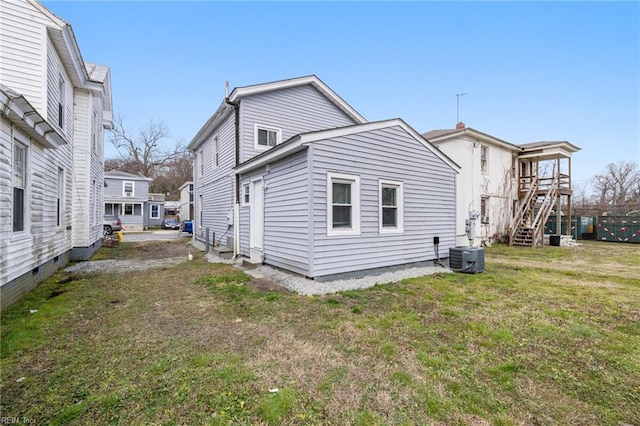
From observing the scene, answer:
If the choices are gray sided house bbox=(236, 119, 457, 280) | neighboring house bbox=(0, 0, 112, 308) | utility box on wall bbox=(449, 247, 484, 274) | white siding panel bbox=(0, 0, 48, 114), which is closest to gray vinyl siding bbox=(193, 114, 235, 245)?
gray sided house bbox=(236, 119, 457, 280)

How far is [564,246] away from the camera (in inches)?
595

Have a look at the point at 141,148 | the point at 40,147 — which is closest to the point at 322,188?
the point at 40,147

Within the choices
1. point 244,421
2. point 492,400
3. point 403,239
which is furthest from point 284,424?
point 403,239

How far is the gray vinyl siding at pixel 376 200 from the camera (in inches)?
251

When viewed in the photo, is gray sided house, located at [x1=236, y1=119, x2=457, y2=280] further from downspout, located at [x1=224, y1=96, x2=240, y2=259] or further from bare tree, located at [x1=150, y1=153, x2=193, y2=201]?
bare tree, located at [x1=150, y1=153, x2=193, y2=201]

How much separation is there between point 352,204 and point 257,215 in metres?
3.35

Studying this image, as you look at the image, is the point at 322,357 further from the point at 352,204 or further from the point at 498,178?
the point at 498,178

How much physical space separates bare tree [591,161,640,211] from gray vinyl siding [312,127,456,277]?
39.0m

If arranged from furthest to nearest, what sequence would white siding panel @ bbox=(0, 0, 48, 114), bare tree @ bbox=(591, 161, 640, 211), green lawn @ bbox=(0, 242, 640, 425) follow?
bare tree @ bbox=(591, 161, 640, 211) → white siding panel @ bbox=(0, 0, 48, 114) → green lawn @ bbox=(0, 242, 640, 425)

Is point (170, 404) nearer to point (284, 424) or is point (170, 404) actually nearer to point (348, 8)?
point (284, 424)

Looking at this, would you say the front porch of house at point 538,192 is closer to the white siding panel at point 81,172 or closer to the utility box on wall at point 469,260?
the utility box on wall at point 469,260

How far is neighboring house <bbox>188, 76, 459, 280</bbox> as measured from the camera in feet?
21.1

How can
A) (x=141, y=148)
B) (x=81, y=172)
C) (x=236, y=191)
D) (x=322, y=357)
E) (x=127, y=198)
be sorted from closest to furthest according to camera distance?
(x=322, y=357)
(x=81, y=172)
(x=236, y=191)
(x=127, y=198)
(x=141, y=148)

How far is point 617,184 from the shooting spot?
3659cm
